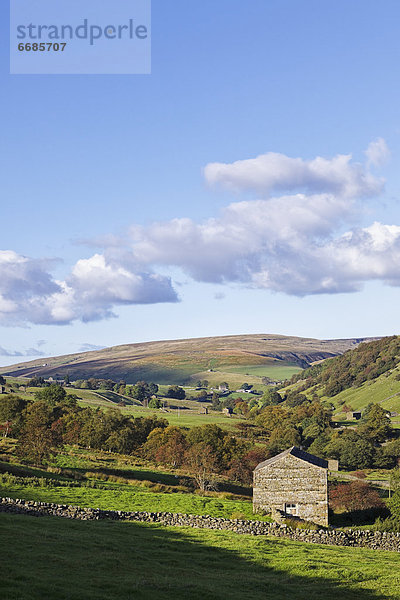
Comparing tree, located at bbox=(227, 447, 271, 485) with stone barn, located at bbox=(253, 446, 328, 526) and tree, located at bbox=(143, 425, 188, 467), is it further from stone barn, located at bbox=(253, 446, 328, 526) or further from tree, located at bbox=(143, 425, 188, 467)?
stone barn, located at bbox=(253, 446, 328, 526)

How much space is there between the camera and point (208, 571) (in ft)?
84.3

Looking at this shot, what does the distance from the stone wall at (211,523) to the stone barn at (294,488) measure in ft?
19.3

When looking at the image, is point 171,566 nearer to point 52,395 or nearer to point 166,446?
point 166,446

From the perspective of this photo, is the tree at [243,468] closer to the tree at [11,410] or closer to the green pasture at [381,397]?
the tree at [11,410]

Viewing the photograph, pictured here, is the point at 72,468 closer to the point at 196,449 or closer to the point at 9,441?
the point at 9,441

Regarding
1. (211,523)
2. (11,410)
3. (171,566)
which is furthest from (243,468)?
(171,566)

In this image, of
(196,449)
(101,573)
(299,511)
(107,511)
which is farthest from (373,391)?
(101,573)

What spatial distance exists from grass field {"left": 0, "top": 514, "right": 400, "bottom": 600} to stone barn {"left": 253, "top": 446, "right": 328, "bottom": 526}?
10.6 m

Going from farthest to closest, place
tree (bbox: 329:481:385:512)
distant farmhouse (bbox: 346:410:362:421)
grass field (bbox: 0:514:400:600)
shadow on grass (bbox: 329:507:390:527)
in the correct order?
1. distant farmhouse (bbox: 346:410:362:421)
2. tree (bbox: 329:481:385:512)
3. shadow on grass (bbox: 329:507:390:527)
4. grass field (bbox: 0:514:400:600)

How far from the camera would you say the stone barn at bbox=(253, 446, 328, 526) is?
4562 cm

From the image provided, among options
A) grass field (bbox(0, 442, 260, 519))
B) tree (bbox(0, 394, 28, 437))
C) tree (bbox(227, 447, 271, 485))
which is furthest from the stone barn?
tree (bbox(0, 394, 28, 437))

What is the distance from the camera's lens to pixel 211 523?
3775cm

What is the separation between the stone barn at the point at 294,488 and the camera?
150ft

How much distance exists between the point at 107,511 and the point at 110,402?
15899cm
